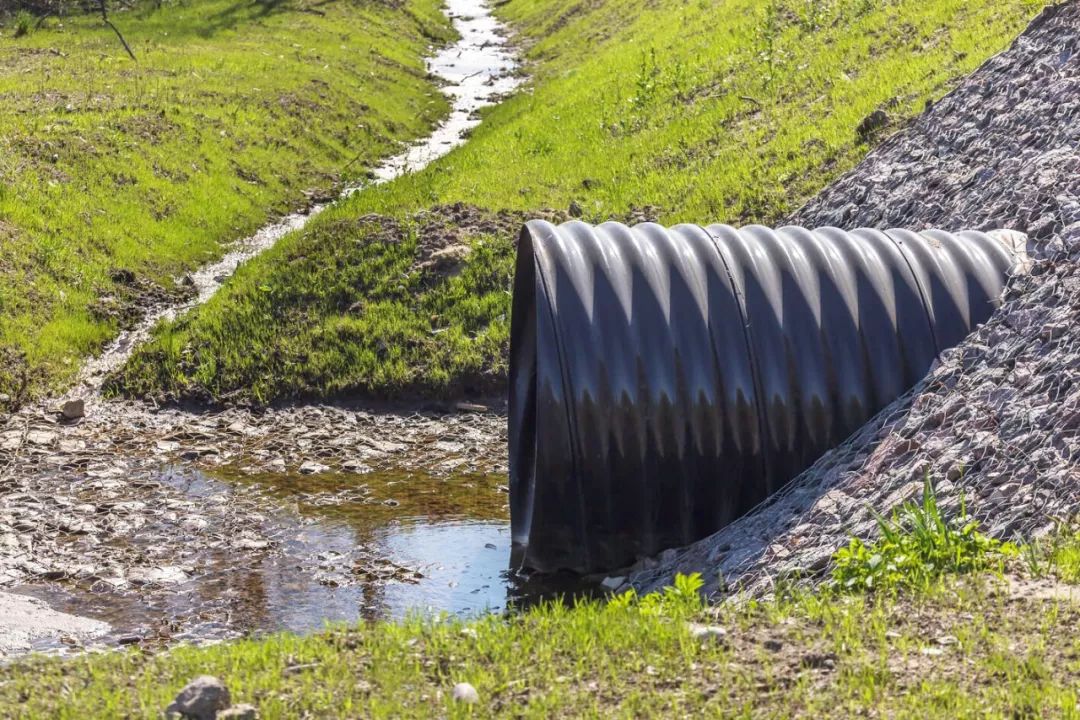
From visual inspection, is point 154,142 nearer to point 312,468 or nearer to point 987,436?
point 312,468

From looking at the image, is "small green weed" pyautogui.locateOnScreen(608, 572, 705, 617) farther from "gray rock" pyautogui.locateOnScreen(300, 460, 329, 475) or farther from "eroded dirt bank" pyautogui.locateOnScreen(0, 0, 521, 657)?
"gray rock" pyautogui.locateOnScreen(300, 460, 329, 475)

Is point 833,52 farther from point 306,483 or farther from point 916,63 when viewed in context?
point 306,483

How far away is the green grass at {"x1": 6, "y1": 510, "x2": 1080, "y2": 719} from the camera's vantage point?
5188 millimetres

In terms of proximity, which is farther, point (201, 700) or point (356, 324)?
point (356, 324)

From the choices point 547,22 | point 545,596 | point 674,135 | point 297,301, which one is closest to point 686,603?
point 545,596

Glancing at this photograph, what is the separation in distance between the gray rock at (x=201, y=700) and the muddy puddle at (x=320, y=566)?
1.89 metres

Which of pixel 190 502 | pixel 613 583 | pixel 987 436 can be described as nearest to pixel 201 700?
pixel 613 583

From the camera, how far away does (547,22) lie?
143ft

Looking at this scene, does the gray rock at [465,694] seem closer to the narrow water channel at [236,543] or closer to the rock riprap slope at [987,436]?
the narrow water channel at [236,543]

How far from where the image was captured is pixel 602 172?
733 inches

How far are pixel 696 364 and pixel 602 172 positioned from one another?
10569 millimetres

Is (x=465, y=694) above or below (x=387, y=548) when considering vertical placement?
above

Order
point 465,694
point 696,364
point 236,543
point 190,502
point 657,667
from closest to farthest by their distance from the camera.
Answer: point 465,694
point 657,667
point 696,364
point 236,543
point 190,502

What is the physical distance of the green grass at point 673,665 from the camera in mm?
5188
